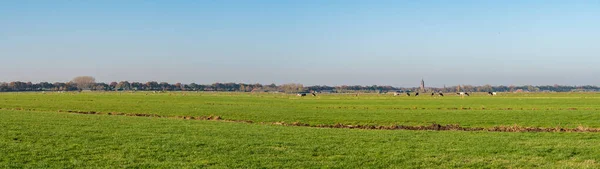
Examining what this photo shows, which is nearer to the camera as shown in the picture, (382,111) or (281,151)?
(281,151)

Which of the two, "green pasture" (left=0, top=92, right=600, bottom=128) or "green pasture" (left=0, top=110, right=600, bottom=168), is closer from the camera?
"green pasture" (left=0, top=110, right=600, bottom=168)

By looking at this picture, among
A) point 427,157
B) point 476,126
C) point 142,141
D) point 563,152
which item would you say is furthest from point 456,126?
point 142,141

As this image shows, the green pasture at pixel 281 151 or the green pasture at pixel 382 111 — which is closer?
the green pasture at pixel 281 151

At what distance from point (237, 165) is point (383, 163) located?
4199 millimetres

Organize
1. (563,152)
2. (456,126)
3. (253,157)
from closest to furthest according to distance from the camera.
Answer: (253,157) → (563,152) → (456,126)

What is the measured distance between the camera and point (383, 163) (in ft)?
51.0

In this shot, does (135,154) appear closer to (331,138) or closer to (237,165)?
(237,165)

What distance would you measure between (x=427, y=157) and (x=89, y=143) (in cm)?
1227

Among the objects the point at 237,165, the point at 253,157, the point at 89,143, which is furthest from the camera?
the point at 89,143

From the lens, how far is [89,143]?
20016 millimetres

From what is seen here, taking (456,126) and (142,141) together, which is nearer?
(142,141)

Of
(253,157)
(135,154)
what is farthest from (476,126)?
(135,154)

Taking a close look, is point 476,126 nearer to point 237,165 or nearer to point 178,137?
point 178,137

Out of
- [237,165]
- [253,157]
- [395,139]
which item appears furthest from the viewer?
[395,139]
